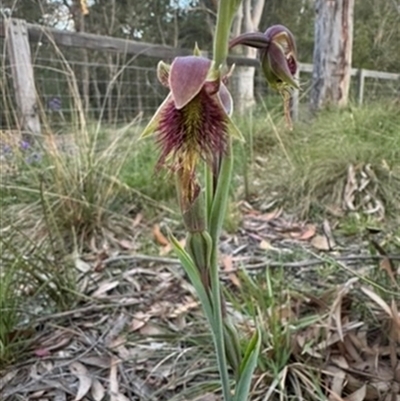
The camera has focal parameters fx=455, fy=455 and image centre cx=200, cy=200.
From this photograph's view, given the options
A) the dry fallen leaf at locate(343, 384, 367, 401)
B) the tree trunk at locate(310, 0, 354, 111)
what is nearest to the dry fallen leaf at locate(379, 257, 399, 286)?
the dry fallen leaf at locate(343, 384, 367, 401)

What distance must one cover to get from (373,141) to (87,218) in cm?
137

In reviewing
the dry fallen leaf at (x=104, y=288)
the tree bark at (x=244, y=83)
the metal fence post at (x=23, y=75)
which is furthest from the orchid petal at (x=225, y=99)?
the tree bark at (x=244, y=83)

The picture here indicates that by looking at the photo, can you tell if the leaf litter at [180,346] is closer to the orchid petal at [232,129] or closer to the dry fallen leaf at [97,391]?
the dry fallen leaf at [97,391]

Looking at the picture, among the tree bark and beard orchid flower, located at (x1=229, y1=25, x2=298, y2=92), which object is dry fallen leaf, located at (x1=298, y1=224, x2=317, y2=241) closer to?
beard orchid flower, located at (x1=229, y1=25, x2=298, y2=92)

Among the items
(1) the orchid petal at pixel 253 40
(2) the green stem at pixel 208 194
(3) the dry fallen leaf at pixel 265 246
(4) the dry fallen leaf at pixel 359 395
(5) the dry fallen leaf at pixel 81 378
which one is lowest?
(5) the dry fallen leaf at pixel 81 378

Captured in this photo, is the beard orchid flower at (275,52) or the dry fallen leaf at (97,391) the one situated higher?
the beard orchid flower at (275,52)

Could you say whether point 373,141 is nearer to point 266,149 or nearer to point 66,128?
point 266,149

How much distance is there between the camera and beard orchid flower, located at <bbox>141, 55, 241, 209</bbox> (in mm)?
403

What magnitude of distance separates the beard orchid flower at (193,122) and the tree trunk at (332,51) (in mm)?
3145

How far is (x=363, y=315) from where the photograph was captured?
89 centimetres

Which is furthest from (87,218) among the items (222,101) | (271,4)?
(271,4)

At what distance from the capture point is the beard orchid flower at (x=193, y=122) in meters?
0.40

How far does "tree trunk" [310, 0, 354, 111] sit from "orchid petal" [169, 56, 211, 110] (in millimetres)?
3151

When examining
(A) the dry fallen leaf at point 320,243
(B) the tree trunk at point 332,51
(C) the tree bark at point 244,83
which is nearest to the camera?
(A) the dry fallen leaf at point 320,243
